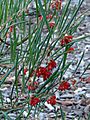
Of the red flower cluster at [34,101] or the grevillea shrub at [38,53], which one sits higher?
the grevillea shrub at [38,53]

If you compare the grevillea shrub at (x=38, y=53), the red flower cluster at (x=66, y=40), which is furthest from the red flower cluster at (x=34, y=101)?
the red flower cluster at (x=66, y=40)

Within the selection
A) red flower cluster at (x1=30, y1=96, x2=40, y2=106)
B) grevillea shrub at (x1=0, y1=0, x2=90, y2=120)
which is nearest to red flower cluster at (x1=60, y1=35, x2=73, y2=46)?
grevillea shrub at (x1=0, y1=0, x2=90, y2=120)

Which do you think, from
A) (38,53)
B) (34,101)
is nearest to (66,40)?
(38,53)

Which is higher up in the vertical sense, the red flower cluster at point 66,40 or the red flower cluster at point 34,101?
the red flower cluster at point 66,40

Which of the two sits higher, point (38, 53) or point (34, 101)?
point (38, 53)

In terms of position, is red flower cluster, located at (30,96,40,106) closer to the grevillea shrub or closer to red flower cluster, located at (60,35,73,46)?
the grevillea shrub

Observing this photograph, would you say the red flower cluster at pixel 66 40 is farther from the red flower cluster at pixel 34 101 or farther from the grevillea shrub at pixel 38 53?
the red flower cluster at pixel 34 101

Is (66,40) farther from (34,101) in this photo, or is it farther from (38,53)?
(34,101)

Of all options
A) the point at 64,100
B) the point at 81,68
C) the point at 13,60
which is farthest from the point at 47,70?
the point at 81,68

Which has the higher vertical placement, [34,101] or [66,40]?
[66,40]

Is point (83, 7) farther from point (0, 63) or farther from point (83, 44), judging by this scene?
point (0, 63)

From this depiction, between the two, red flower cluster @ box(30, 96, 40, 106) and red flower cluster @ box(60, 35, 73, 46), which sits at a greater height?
red flower cluster @ box(60, 35, 73, 46)
